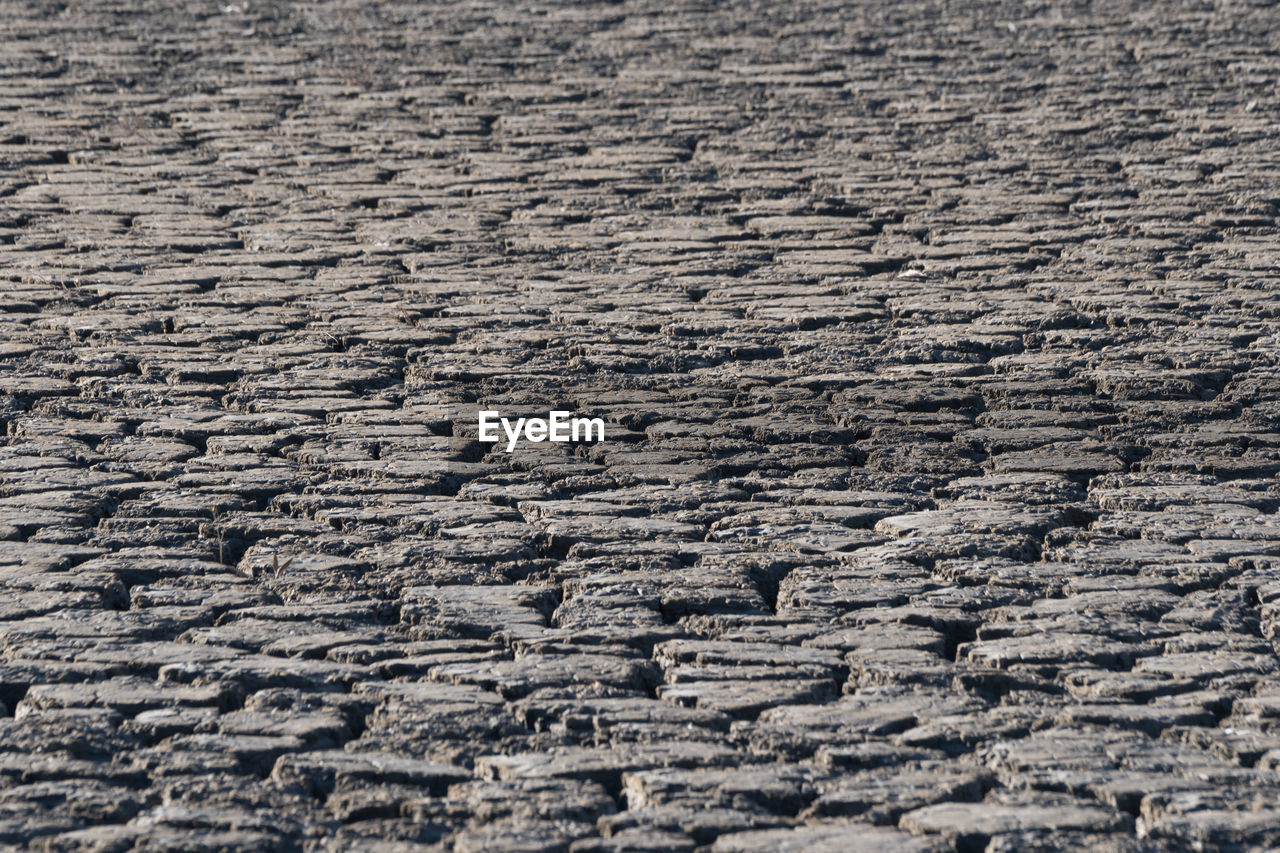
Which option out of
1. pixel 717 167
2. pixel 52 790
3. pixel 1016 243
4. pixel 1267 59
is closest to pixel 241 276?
pixel 717 167

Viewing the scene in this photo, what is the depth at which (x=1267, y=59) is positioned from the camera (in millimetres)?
10453

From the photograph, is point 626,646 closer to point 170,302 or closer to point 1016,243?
point 170,302

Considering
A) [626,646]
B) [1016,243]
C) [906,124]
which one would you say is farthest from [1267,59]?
[626,646]

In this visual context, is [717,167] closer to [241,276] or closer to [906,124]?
[906,124]

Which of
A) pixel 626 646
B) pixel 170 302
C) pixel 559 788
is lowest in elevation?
pixel 559 788

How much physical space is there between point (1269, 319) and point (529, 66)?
18.0 ft

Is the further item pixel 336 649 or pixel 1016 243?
pixel 1016 243

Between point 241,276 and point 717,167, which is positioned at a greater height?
point 717,167

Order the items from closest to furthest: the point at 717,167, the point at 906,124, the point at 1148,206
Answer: the point at 1148,206 < the point at 717,167 < the point at 906,124

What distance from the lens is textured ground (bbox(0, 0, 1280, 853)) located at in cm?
355

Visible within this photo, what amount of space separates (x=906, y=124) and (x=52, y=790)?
22.8 feet

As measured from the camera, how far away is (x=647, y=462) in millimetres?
5273

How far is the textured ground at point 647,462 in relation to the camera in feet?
11.6

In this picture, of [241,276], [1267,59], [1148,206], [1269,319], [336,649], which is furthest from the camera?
[1267,59]
